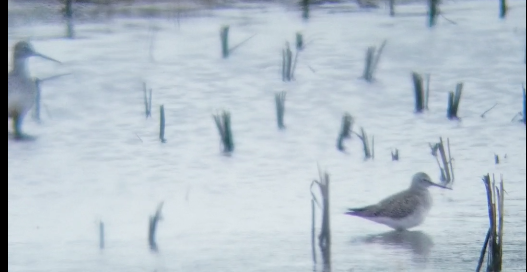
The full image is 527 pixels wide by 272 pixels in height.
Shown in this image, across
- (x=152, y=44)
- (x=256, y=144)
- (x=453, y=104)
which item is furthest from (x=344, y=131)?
(x=152, y=44)

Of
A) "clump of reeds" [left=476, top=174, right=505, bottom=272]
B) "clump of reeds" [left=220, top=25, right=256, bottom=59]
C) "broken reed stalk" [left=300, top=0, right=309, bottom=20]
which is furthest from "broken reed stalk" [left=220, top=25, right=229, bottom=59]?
"clump of reeds" [left=476, top=174, right=505, bottom=272]

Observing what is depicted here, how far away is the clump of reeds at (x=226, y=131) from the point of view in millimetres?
7652

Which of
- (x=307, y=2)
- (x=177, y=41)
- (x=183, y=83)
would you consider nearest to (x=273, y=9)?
(x=307, y=2)

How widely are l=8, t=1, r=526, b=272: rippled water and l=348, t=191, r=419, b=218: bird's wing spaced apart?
0.11 meters

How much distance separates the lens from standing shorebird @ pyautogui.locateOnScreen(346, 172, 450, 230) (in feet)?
19.4

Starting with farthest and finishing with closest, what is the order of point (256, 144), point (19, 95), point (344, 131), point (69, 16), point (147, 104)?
point (69, 16), point (147, 104), point (19, 95), point (256, 144), point (344, 131)

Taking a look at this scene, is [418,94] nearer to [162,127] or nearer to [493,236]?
[162,127]

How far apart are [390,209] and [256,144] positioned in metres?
2.17

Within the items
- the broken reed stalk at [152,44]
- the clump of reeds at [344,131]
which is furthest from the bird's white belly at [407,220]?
the broken reed stalk at [152,44]

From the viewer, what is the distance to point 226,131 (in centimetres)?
766

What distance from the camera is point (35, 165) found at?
296 inches

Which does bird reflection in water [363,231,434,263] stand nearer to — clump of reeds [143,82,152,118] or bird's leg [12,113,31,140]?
clump of reeds [143,82,152,118]

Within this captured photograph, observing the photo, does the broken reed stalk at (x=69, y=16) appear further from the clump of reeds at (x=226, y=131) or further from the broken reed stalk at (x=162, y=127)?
the clump of reeds at (x=226, y=131)

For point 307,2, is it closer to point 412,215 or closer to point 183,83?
point 183,83
